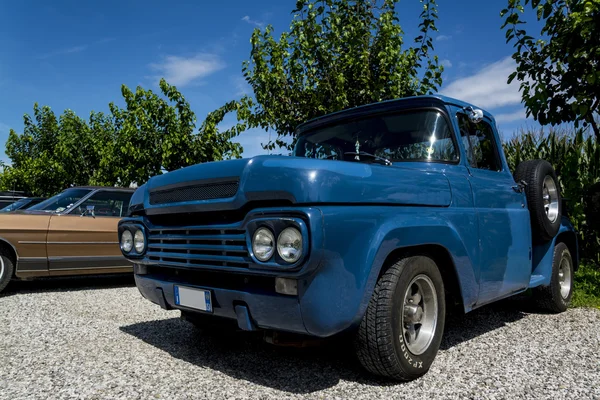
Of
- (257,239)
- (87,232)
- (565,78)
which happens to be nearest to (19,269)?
(87,232)

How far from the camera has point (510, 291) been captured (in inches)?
159

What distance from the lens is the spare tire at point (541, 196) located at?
4.48 meters

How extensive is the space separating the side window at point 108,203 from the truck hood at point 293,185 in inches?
183

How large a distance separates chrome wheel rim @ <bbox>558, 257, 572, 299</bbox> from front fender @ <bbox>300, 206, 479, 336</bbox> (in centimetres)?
322

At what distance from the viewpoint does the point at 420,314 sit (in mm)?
3238

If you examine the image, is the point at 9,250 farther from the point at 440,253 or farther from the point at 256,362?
the point at 440,253

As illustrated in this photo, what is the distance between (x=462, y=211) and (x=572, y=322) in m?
2.45

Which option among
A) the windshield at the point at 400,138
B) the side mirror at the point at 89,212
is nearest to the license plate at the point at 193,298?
the windshield at the point at 400,138

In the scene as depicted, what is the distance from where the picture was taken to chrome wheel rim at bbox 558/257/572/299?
5.42 m

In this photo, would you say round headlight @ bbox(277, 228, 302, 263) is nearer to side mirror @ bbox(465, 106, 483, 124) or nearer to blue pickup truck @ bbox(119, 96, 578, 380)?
blue pickup truck @ bbox(119, 96, 578, 380)

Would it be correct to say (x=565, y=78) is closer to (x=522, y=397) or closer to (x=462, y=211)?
(x=462, y=211)

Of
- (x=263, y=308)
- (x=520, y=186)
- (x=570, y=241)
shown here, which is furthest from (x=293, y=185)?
(x=570, y=241)

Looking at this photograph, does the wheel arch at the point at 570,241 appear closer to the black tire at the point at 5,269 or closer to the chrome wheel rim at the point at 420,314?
the chrome wheel rim at the point at 420,314

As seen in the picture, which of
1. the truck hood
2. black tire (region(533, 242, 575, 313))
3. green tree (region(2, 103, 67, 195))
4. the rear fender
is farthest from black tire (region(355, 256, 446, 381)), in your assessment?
green tree (region(2, 103, 67, 195))
